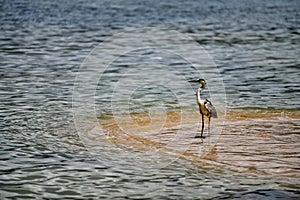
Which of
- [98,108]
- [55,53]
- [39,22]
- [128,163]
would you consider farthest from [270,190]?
[39,22]

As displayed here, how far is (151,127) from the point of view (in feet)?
43.7

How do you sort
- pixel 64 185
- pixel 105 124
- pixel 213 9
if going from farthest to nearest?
pixel 213 9 → pixel 105 124 → pixel 64 185

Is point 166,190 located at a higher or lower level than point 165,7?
lower

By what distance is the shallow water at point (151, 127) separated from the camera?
984cm

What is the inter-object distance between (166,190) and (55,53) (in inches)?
616

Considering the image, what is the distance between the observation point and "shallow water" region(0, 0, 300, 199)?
984 centimetres

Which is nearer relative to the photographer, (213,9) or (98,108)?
(98,108)

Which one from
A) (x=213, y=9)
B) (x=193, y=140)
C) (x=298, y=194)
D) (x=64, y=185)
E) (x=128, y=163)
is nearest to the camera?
(x=298, y=194)

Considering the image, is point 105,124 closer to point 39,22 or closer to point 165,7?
point 39,22

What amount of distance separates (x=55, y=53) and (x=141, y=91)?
7.81m

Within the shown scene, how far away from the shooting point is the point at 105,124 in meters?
13.6

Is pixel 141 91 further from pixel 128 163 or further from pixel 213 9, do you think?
pixel 213 9

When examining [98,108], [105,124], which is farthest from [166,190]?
[98,108]

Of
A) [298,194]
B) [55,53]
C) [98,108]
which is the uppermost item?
[55,53]
